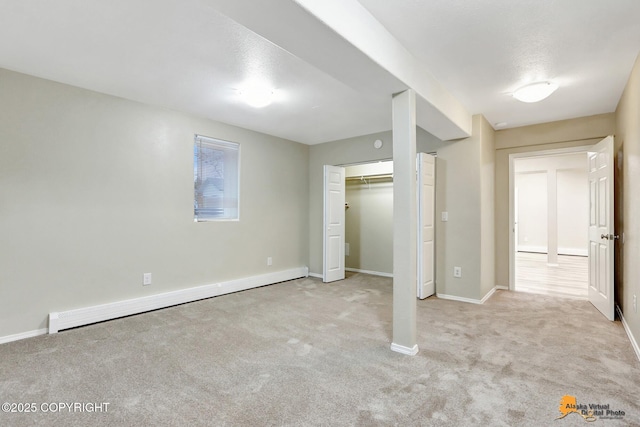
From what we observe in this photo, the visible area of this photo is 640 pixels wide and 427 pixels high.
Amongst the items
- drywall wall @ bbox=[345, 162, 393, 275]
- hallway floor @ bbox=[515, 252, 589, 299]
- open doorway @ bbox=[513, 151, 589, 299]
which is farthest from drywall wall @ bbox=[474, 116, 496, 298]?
drywall wall @ bbox=[345, 162, 393, 275]

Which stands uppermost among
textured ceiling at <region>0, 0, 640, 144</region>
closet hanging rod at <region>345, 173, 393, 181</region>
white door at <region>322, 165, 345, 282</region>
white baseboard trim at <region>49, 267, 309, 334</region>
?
textured ceiling at <region>0, 0, 640, 144</region>

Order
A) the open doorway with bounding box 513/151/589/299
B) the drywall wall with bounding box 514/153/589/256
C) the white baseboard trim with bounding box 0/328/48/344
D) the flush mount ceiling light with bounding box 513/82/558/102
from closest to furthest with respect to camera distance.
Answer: the white baseboard trim with bounding box 0/328/48/344
the flush mount ceiling light with bounding box 513/82/558/102
the open doorway with bounding box 513/151/589/299
the drywall wall with bounding box 514/153/589/256

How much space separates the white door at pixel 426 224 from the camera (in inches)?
160

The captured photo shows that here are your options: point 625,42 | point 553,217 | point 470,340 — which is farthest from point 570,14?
point 553,217

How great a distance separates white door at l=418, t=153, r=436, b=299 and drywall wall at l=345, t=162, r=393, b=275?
141 centimetres

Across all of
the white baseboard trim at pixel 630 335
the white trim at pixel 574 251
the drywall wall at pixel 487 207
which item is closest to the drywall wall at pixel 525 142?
the drywall wall at pixel 487 207

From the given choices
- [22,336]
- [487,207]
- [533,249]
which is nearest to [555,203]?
[533,249]

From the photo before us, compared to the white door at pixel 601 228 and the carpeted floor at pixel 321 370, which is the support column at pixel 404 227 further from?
the white door at pixel 601 228

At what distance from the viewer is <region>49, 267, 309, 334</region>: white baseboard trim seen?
302cm

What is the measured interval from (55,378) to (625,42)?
15.5 ft

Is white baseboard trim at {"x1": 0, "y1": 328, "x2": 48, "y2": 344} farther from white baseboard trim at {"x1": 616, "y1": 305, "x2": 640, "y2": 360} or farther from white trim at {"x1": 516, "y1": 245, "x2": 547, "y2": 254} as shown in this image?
white trim at {"x1": 516, "y1": 245, "x2": 547, "y2": 254}

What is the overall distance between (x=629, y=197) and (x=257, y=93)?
3.72 m

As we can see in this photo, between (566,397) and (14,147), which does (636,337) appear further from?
(14,147)

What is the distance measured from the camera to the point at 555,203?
721cm
